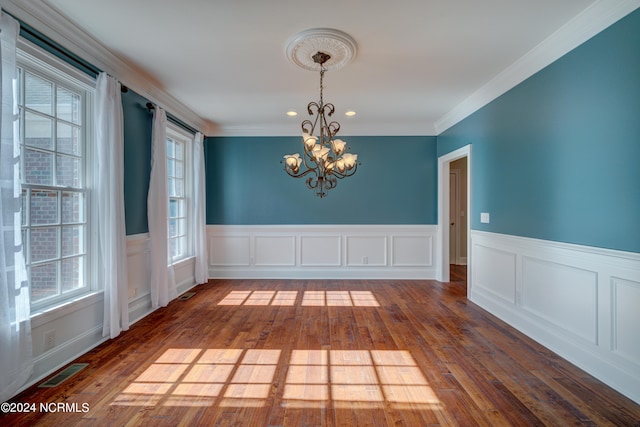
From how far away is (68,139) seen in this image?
8.79ft

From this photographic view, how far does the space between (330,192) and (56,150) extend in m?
3.95

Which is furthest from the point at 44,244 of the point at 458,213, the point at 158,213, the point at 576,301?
the point at 458,213

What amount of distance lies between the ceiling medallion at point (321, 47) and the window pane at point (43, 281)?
2.80 meters

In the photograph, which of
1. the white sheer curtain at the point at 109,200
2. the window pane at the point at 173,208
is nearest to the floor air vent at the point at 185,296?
the window pane at the point at 173,208

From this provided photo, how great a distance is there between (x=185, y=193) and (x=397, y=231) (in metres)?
3.80

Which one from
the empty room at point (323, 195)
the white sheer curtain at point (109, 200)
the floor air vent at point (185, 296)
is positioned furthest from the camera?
the floor air vent at point (185, 296)

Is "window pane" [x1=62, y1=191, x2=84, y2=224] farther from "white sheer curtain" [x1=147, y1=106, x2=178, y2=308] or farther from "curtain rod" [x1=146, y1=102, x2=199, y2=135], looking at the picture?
"curtain rod" [x1=146, y1=102, x2=199, y2=135]

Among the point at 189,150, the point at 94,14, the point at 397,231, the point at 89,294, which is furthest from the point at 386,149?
the point at 89,294

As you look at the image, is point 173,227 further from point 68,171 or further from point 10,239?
point 10,239

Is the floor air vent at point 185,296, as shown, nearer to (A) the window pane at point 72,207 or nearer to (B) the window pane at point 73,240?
(B) the window pane at point 73,240

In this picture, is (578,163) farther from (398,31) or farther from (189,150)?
(189,150)

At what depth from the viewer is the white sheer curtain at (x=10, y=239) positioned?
6.28 feet

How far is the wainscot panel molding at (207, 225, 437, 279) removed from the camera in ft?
18.3

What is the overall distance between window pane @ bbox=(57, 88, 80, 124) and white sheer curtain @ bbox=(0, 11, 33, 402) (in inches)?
24.8
